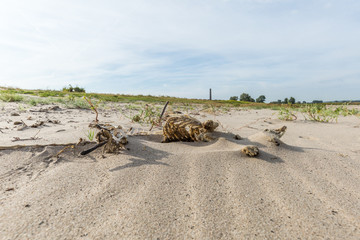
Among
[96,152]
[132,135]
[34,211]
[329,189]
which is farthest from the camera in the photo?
[132,135]

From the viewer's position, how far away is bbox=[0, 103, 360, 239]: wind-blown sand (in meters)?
0.92

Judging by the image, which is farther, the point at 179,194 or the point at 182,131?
the point at 182,131

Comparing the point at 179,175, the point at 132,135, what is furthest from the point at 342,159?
the point at 132,135

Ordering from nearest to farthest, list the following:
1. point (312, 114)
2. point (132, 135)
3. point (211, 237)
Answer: point (211, 237)
point (132, 135)
point (312, 114)

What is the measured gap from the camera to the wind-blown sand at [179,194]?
921 millimetres

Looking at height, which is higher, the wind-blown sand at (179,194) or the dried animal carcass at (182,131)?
the dried animal carcass at (182,131)

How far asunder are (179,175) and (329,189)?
2.84ft

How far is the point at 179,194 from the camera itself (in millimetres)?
1166

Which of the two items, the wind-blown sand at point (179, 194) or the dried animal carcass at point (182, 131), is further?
the dried animal carcass at point (182, 131)

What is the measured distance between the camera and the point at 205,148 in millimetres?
1845

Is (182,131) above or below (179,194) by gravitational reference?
above

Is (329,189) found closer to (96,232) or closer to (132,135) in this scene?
(96,232)

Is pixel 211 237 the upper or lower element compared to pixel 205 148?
lower

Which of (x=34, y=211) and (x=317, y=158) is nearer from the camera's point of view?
(x=34, y=211)
